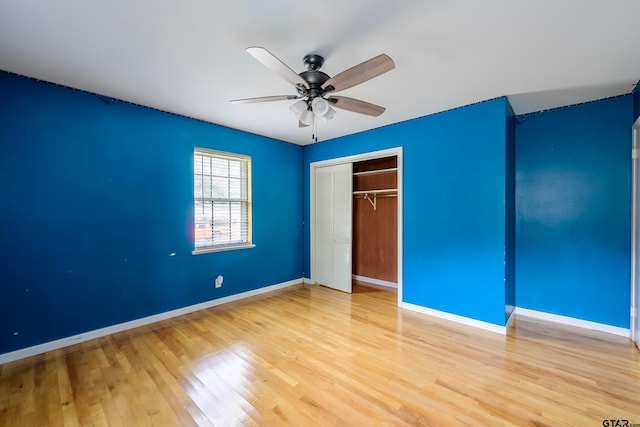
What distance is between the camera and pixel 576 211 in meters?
3.16

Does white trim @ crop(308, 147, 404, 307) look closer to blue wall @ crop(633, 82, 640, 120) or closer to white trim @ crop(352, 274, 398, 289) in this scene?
white trim @ crop(352, 274, 398, 289)

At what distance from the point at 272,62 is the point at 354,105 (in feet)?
2.93

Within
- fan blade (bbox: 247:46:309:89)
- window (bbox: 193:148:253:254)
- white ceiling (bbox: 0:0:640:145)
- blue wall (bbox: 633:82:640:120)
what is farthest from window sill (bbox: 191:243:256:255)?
blue wall (bbox: 633:82:640:120)

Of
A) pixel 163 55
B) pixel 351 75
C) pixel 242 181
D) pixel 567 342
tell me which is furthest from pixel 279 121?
pixel 567 342

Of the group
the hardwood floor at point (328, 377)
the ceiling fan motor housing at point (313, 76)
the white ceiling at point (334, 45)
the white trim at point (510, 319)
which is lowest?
the hardwood floor at point (328, 377)

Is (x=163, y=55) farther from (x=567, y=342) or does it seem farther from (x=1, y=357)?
(x=567, y=342)

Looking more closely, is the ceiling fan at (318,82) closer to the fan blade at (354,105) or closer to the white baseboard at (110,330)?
the fan blade at (354,105)

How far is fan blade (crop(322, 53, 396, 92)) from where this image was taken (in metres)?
1.64

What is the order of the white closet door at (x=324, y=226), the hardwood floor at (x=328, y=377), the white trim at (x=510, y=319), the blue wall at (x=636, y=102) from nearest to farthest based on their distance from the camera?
the hardwood floor at (x=328, y=377) → the blue wall at (x=636, y=102) → the white trim at (x=510, y=319) → the white closet door at (x=324, y=226)

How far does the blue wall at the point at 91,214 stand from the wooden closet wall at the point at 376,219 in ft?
8.14

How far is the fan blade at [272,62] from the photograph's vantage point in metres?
1.55

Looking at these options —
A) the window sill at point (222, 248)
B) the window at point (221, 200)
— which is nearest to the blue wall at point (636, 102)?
the window at point (221, 200)

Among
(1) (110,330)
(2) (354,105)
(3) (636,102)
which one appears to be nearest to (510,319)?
(3) (636,102)

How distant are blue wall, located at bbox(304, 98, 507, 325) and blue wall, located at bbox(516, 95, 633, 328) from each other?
0.84 meters
